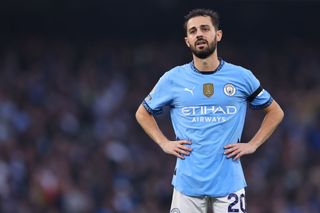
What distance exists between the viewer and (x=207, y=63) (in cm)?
798

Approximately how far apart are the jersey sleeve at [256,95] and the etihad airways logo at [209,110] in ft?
0.71

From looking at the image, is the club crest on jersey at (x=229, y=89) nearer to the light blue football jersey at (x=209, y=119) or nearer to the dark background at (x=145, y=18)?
the light blue football jersey at (x=209, y=119)

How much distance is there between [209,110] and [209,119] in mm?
71

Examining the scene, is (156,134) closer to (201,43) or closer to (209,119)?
(209,119)

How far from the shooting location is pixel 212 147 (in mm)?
7859

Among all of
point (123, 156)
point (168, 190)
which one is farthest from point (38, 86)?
point (168, 190)

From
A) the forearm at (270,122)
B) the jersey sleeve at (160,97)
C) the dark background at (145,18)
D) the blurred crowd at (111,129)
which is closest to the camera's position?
Answer: the jersey sleeve at (160,97)

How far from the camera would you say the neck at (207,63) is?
7969 mm

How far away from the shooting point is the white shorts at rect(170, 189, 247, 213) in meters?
7.86

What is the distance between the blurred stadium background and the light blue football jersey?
7998mm

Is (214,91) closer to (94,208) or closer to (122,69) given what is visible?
(94,208)

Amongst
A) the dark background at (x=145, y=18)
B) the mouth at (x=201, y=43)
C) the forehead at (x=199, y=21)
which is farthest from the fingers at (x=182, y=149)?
the dark background at (x=145, y=18)

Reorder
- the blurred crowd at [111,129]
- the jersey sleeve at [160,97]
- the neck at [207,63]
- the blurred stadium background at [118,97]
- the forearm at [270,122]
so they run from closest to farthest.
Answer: the neck at [207,63] → the jersey sleeve at [160,97] → the forearm at [270,122] → the blurred crowd at [111,129] → the blurred stadium background at [118,97]

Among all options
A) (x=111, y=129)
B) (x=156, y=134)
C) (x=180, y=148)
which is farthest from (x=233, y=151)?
(x=111, y=129)
